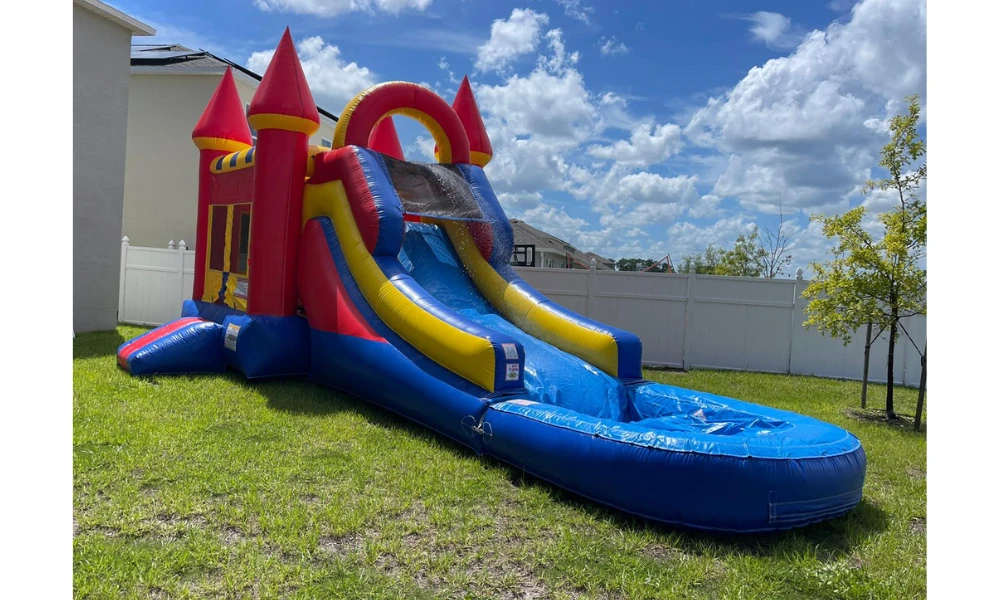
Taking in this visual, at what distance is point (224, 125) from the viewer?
8625 millimetres

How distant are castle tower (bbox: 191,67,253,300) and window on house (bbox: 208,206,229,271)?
0.66 feet

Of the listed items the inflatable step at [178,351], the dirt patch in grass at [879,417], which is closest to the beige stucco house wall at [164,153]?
the inflatable step at [178,351]

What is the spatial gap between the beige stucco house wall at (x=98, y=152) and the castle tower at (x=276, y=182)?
460cm

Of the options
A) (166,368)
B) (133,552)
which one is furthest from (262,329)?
(133,552)

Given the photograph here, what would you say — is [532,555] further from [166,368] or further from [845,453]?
[166,368]

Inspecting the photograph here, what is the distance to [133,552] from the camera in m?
2.97

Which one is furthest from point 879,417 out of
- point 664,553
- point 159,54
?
point 159,54

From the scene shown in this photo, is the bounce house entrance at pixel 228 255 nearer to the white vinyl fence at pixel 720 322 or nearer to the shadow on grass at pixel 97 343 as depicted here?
the shadow on grass at pixel 97 343

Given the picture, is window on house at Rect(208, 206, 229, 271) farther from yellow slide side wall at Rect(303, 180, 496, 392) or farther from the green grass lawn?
the green grass lawn

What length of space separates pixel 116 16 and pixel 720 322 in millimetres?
10330

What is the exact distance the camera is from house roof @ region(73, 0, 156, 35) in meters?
9.73

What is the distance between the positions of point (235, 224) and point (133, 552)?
5553mm

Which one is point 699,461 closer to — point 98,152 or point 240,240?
point 240,240

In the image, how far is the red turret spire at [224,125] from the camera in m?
8.55
